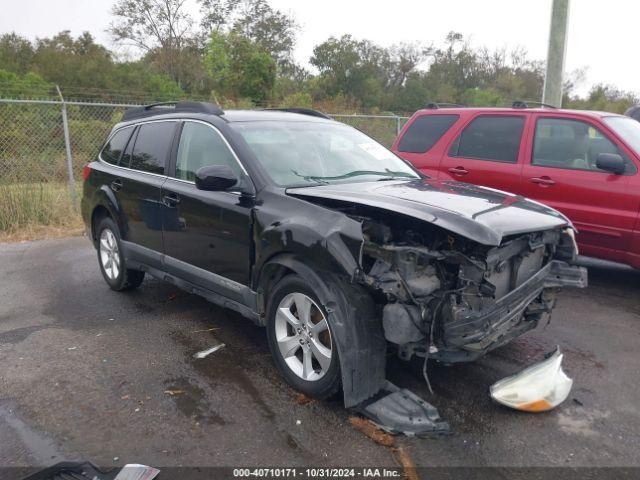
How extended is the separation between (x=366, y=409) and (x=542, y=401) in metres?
1.08

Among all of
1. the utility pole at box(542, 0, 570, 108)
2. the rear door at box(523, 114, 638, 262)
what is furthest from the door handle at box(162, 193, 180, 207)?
the utility pole at box(542, 0, 570, 108)

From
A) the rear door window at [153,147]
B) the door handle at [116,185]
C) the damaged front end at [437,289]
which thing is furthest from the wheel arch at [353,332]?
the door handle at [116,185]

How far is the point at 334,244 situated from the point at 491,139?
4.05 meters

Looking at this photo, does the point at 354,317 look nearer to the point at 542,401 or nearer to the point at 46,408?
the point at 542,401

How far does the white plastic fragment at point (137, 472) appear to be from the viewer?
2.76 meters

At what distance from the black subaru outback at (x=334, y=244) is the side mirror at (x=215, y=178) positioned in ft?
0.03

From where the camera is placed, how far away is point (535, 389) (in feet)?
11.1

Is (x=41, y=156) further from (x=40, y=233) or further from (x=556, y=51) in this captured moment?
(x=556, y=51)

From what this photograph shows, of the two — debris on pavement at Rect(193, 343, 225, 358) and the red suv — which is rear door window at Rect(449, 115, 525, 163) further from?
debris on pavement at Rect(193, 343, 225, 358)

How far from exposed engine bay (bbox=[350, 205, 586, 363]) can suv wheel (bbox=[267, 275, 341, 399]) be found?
1.36 feet

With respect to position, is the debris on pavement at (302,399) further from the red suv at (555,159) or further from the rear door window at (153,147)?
the red suv at (555,159)

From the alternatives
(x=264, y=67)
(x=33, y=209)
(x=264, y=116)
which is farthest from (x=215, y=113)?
(x=264, y=67)

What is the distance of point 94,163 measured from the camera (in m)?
6.01

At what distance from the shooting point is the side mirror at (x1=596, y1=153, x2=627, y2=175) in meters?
5.35
